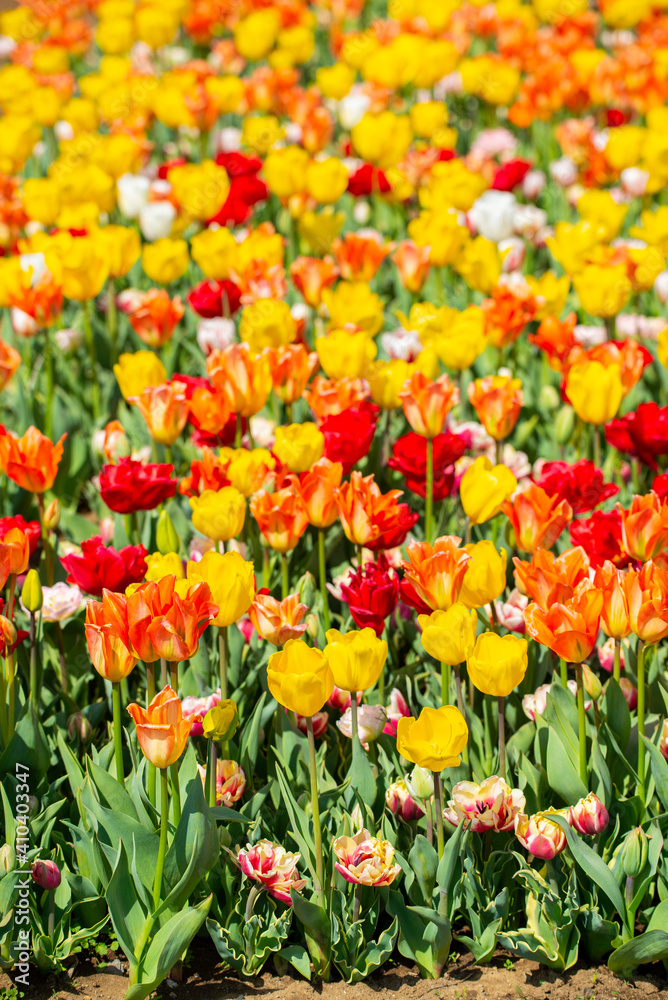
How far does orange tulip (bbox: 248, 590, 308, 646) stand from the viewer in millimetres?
2074

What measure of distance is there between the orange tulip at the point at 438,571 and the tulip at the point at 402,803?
15.1 inches

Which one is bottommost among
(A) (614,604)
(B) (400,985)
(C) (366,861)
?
(B) (400,985)

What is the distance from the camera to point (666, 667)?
2637 mm

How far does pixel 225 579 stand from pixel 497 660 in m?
0.53

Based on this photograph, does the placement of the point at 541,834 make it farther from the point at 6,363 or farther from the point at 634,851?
the point at 6,363

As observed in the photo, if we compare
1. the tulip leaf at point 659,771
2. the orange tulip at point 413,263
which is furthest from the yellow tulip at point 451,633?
the orange tulip at point 413,263

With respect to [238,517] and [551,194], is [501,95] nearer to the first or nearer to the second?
[551,194]

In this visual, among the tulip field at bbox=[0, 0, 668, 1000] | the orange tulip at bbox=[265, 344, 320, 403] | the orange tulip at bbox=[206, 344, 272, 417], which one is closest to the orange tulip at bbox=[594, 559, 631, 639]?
the tulip field at bbox=[0, 0, 668, 1000]

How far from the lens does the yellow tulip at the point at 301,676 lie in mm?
1771

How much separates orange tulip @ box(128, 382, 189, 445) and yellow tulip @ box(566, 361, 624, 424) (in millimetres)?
1081

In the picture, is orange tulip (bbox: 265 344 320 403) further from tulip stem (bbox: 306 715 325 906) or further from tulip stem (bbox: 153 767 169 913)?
tulip stem (bbox: 153 767 169 913)

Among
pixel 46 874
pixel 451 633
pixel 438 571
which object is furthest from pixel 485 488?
pixel 46 874

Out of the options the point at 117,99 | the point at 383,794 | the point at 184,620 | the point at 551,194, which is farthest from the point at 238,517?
the point at 117,99

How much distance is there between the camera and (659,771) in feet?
6.73
